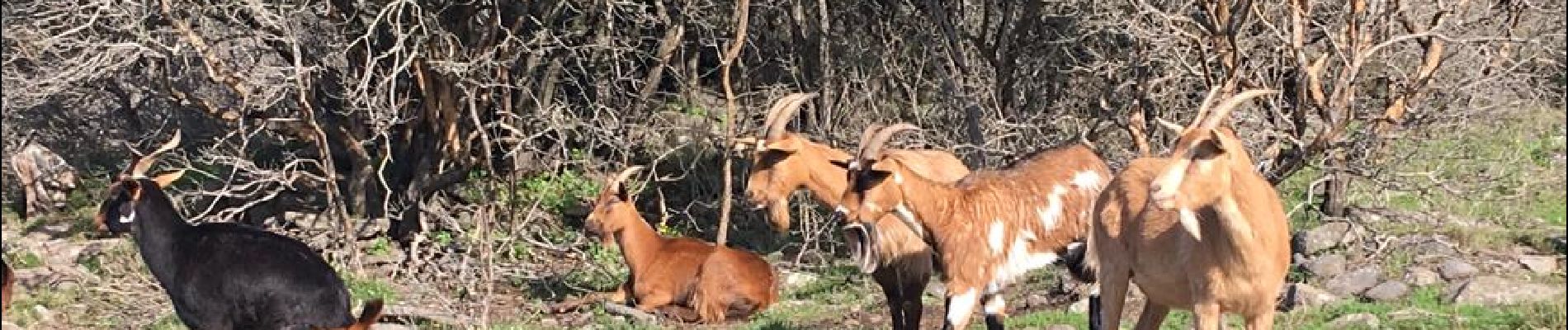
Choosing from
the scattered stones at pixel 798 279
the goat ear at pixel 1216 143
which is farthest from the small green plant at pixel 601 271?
the goat ear at pixel 1216 143

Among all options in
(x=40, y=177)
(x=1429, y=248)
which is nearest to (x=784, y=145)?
(x=1429, y=248)

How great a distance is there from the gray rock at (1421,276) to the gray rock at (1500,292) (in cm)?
28

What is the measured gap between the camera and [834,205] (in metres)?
10.9

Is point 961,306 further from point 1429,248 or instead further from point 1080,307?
point 1429,248

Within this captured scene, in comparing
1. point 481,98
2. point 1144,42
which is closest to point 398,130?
point 481,98

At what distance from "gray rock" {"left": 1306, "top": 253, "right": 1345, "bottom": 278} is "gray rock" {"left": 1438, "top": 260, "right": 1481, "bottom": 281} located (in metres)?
0.64

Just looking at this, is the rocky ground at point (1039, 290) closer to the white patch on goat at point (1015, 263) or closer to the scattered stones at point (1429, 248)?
the scattered stones at point (1429, 248)

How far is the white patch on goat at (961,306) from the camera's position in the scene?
32.4 ft

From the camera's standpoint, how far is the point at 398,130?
1670 centimetres

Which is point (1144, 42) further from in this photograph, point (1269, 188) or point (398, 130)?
point (398, 130)

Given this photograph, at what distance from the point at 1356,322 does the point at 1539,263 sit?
3.45 metres

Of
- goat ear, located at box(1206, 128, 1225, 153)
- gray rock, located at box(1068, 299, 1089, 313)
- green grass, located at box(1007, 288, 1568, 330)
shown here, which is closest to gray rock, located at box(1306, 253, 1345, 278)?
green grass, located at box(1007, 288, 1568, 330)

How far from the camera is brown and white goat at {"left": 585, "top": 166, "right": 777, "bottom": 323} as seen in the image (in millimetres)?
13750

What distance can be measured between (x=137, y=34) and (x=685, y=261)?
431cm
